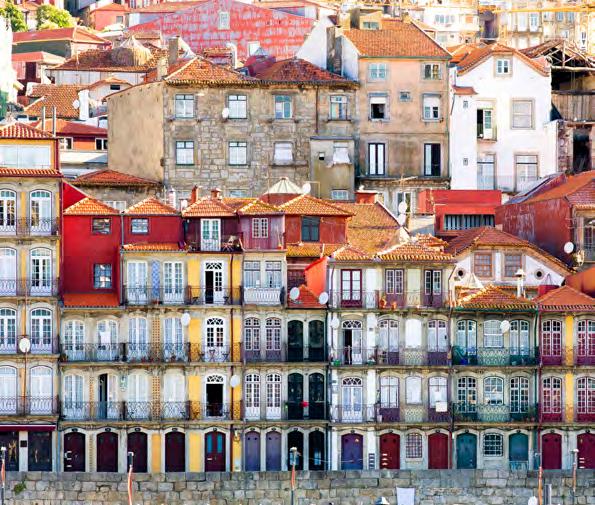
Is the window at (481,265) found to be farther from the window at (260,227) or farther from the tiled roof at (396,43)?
the tiled roof at (396,43)

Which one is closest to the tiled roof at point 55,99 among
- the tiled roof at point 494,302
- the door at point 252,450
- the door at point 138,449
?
the door at point 138,449

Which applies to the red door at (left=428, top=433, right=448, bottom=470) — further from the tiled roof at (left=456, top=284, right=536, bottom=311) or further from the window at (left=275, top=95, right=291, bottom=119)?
the window at (left=275, top=95, right=291, bottom=119)

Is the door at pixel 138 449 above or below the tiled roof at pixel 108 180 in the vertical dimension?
below

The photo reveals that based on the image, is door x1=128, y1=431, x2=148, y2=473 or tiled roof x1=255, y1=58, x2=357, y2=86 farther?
tiled roof x1=255, y1=58, x2=357, y2=86

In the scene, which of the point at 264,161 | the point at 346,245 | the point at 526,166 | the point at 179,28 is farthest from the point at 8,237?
the point at 179,28

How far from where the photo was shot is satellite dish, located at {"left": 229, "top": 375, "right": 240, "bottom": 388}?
99688mm

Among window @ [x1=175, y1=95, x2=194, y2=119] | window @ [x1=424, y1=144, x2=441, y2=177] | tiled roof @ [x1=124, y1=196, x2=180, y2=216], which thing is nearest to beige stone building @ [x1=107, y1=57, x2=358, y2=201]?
window @ [x1=175, y1=95, x2=194, y2=119]

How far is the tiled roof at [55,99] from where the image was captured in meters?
134

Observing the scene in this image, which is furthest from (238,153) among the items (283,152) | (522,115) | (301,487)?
(301,487)

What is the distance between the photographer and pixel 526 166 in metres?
124

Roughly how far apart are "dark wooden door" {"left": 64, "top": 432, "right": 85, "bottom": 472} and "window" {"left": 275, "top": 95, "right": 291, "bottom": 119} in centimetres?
2553

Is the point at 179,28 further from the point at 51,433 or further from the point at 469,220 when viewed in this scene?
the point at 51,433

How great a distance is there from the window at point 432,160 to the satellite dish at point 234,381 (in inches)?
965

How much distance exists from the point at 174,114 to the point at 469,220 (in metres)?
14.1
